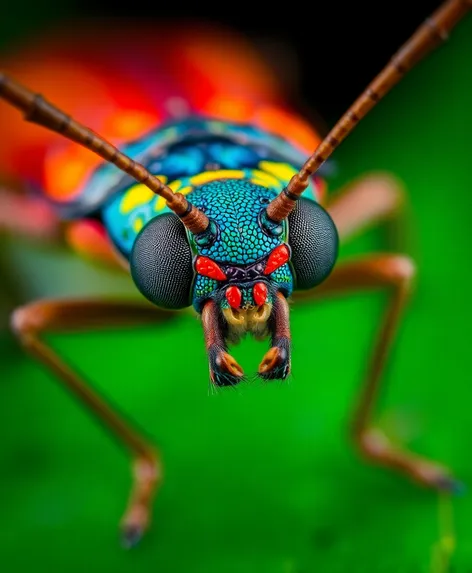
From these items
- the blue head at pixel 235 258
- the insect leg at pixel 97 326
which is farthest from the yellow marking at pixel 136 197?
the insect leg at pixel 97 326

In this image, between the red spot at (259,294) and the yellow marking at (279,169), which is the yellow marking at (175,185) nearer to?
the yellow marking at (279,169)

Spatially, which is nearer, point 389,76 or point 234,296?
point 389,76

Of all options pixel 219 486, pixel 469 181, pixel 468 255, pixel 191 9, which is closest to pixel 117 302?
pixel 219 486

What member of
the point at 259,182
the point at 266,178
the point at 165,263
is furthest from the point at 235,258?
the point at 266,178

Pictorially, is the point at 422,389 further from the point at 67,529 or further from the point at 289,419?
the point at 67,529

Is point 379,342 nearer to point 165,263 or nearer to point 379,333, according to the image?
point 379,333

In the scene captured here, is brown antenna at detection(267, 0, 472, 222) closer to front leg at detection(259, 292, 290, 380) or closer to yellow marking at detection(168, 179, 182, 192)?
front leg at detection(259, 292, 290, 380)

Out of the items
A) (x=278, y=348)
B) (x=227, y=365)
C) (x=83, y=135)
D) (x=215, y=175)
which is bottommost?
(x=227, y=365)
